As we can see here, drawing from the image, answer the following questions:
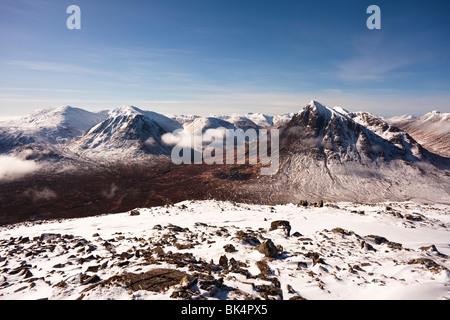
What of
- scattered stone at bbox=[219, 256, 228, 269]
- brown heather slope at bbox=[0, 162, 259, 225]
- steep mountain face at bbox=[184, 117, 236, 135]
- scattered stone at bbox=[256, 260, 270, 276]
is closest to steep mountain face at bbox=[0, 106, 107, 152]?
brown heather slope at bbox=[0, 162, 259, 225]

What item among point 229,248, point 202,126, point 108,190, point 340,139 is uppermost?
point 202,126

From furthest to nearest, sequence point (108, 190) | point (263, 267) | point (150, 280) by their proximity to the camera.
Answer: point (108, 190) < point (263, 267) < point (150, 280)

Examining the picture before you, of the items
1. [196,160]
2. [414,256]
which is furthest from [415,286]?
[196,160]

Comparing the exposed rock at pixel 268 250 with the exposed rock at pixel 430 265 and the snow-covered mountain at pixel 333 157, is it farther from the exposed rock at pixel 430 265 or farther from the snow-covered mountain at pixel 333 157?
the snow-covered mountain at pixel 333 157

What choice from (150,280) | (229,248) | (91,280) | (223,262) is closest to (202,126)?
(229,248)

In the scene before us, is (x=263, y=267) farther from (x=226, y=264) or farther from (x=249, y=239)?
(x=249, y=239)

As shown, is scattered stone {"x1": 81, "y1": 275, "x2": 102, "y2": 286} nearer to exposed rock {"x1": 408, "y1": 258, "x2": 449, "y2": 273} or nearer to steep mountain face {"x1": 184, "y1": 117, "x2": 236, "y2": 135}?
exposed rock {"x1": 408, "y1": 258, "x2": 449, "y2": 273}

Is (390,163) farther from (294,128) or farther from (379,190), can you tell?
(294,128)
